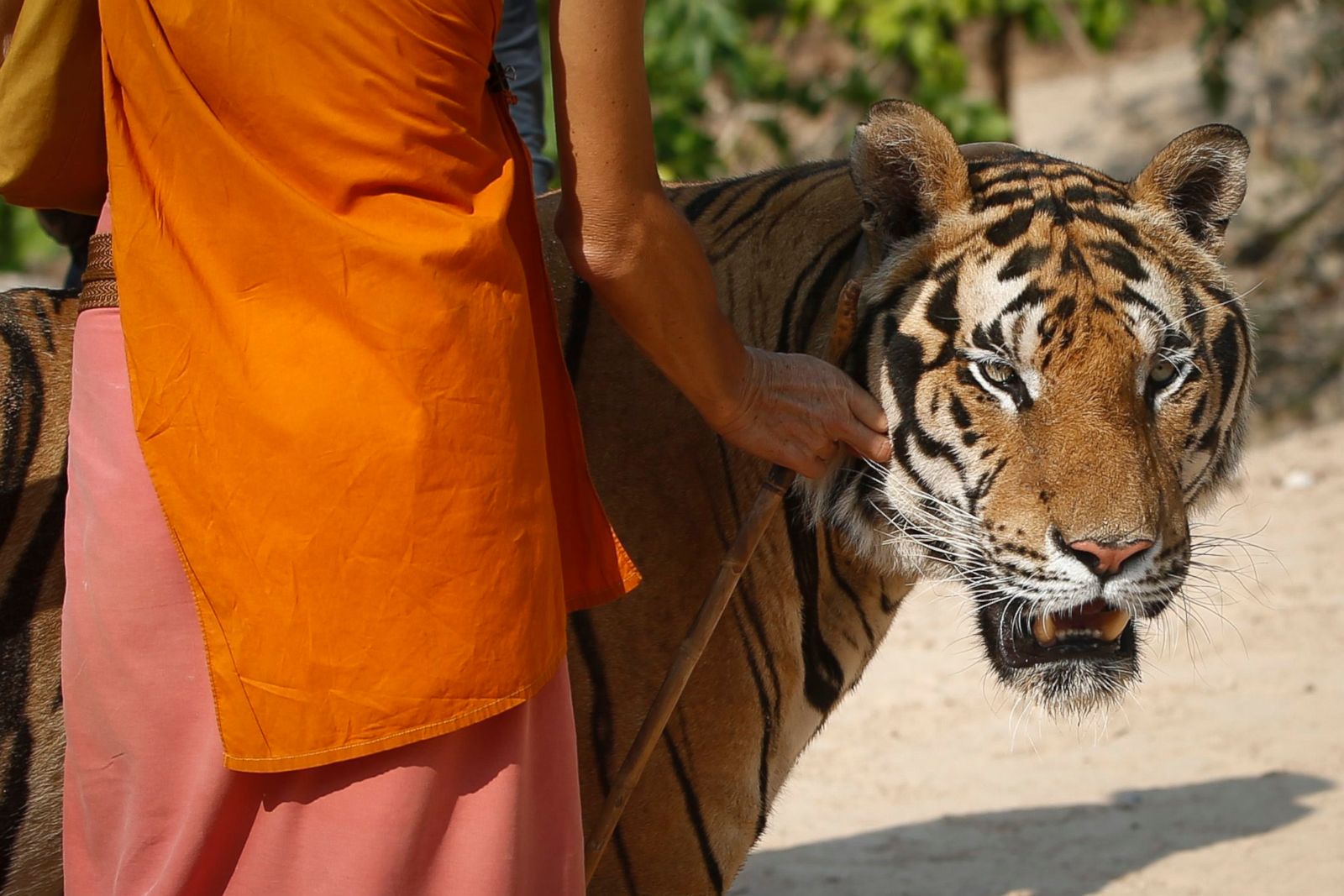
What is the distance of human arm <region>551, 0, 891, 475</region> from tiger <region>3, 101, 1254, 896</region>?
13.1 inches

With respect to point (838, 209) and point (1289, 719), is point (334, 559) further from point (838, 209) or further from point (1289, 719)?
point (1289, 719)

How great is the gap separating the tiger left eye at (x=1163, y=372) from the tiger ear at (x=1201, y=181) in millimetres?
288

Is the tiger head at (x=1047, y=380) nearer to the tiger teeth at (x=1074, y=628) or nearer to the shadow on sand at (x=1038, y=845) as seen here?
the tiger teeth at (x=1074, y=628)

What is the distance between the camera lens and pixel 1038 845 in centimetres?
436

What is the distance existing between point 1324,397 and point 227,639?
7.96 meters

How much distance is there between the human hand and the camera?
215cm

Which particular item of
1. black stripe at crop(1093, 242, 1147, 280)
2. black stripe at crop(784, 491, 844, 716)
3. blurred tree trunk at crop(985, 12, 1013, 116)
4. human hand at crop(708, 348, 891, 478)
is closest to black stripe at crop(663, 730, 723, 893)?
black stripe at crop(784, 491, 844, 716)

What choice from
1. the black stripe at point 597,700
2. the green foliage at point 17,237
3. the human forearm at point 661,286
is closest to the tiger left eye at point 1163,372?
the human forearm at point 661,286

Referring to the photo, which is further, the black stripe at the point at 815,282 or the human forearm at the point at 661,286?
the black stripe at the point at 815,282

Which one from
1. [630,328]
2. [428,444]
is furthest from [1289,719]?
[428,444]

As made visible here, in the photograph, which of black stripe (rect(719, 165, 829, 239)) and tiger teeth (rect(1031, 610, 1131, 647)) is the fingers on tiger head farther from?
black stripe (rect(719, 165, 829, 239))

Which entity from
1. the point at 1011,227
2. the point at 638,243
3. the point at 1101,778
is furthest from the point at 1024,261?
the point at 1101,778

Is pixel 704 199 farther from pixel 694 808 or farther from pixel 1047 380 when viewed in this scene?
pixel 694 808

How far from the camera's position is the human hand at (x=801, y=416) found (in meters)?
2.15
